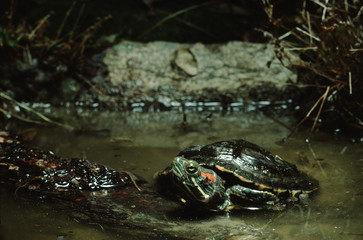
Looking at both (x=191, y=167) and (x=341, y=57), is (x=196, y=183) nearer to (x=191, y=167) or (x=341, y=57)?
(x=191, y=167)

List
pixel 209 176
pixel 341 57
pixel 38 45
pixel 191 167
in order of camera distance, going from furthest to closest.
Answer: pixel 38 45
pixel 341 57
pixel 209 176
pixel 191 167

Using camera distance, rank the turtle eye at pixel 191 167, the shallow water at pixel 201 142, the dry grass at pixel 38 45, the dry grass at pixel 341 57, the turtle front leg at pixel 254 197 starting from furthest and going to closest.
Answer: the dry grass at pixel 38 45 < the dry grass at pixel 341 57 < the turtle front leg at pixel 254 197 < the turtle eye at pixel 191 167 < the shallow water at pixel 201 142

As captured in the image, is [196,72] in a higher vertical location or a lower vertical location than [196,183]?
higher

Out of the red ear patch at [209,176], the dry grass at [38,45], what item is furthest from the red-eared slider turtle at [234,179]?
the dry grass at [38,45]

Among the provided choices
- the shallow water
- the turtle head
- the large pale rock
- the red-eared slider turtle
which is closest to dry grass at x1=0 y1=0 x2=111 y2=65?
the large pale rock

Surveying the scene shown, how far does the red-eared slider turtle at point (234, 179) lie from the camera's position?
259 centimetres

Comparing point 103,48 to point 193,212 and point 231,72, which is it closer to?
point 231,72

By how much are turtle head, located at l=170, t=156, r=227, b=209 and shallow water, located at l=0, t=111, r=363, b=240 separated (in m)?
0.16

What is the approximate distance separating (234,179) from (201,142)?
3.48ft

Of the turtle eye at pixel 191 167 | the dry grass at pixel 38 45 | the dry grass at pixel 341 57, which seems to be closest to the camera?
the turtle eye at pixel 191 167

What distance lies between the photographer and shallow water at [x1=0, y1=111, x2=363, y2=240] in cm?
236

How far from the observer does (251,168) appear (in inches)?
109

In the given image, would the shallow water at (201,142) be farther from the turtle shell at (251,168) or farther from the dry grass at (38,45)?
the dry grass at (38,45)

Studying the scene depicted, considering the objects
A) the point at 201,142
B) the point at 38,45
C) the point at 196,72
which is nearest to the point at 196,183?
the point at 201,142
